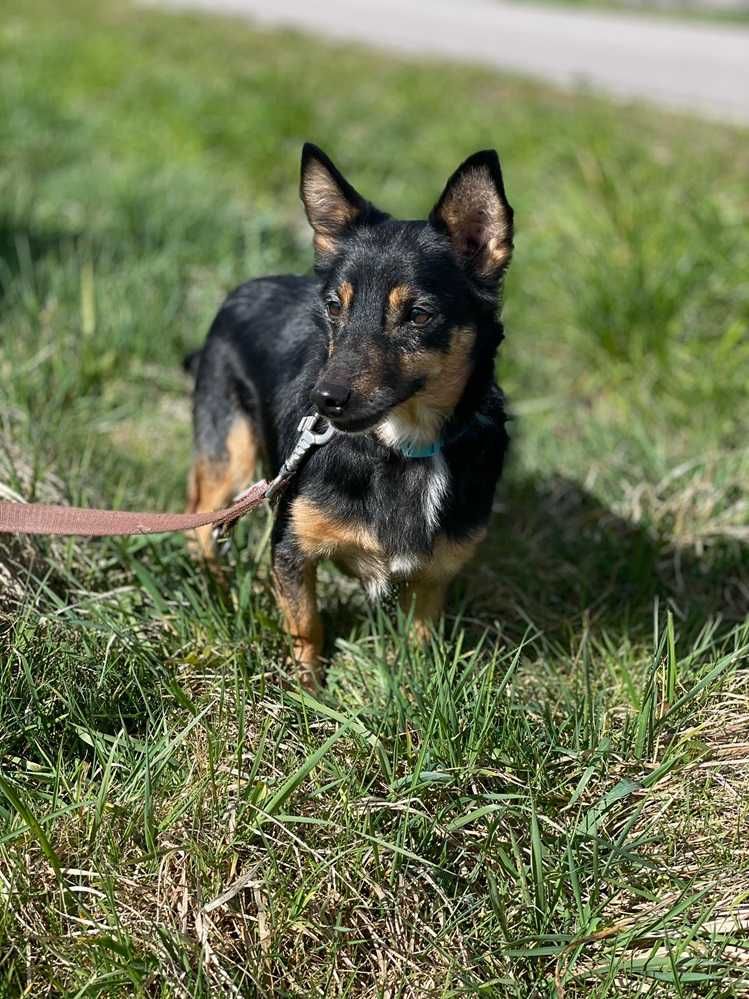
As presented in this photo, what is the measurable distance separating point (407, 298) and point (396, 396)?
26 cm

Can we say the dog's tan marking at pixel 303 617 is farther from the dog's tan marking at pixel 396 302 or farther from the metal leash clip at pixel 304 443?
the dog's tan marking at pixel 396 302

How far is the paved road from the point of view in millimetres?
9977

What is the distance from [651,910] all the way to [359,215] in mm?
1867

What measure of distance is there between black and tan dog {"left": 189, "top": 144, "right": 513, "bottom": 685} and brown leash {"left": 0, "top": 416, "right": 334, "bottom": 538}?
6 centimetres

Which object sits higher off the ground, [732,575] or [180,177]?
[180,177]

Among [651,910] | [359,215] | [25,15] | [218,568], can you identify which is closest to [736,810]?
[651,910]

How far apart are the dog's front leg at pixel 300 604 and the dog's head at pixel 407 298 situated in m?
0.42

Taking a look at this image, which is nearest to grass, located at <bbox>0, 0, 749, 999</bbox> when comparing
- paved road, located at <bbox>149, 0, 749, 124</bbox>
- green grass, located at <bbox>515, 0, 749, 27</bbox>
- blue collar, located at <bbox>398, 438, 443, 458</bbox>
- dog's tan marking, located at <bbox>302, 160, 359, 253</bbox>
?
blue collar, located at <bbox>398, 438, 443, 458</bbox>

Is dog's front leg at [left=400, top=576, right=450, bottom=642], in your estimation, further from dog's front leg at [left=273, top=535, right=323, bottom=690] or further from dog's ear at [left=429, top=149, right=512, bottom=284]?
dog's ear at [left=429, top=149, right=512, bottom=284]

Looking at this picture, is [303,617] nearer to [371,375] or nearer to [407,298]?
[371,375]

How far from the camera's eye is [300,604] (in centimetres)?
272

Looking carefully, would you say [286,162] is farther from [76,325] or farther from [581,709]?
[581,709]

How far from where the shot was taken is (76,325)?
426 centimetres

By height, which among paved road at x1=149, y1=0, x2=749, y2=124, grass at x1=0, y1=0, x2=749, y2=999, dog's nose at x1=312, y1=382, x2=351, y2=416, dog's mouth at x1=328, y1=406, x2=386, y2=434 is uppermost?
paved road at x1=149, y1=0, x2=749, y2=124
